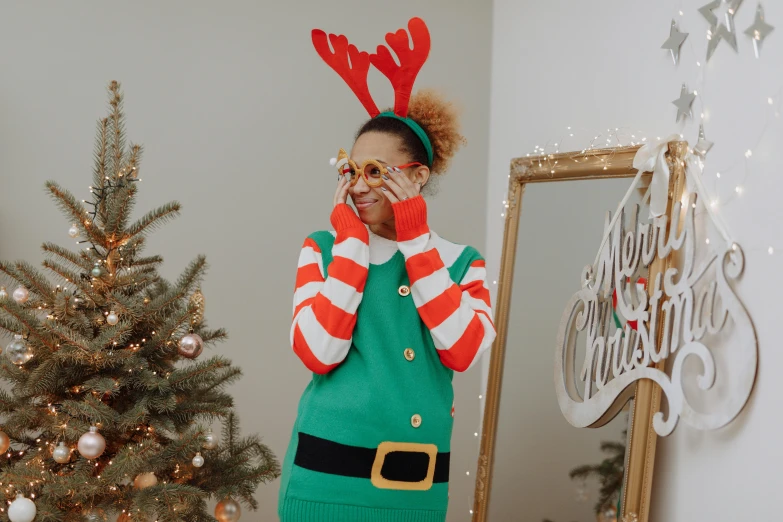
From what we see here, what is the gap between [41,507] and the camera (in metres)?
1.56

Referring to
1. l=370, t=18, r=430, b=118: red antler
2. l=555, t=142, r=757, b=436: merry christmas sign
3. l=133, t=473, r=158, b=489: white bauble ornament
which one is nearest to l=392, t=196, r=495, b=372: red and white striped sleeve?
l=370, t=18, r=430, b=118: red antler

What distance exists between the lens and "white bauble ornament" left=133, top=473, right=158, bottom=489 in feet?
5.39

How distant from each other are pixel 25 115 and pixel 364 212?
1.27 meters

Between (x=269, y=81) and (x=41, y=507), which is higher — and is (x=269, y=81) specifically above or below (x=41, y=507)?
above

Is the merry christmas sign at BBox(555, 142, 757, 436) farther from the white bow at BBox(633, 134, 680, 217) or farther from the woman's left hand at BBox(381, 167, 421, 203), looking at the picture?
the woman's left hand at BBox(381, 167, 421, 203)

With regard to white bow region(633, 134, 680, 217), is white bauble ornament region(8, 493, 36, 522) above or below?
below

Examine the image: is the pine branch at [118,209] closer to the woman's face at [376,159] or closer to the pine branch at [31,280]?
the pine branch at [31,280]

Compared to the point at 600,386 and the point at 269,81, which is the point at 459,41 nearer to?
the point at 269,81

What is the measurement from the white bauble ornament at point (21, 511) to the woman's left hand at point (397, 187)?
0.94m

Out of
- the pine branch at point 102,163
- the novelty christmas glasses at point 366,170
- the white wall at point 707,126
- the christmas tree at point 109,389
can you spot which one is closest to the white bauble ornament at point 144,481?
the christmas tree at point 109,389

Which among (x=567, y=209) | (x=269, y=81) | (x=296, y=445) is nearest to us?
(x=296, y=445)

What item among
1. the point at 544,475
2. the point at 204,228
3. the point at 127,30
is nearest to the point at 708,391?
the point at 544,475

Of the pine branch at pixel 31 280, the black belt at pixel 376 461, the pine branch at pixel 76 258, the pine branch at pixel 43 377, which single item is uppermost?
the pine branch at pixel 76 258

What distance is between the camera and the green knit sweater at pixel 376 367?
1.47 meters
